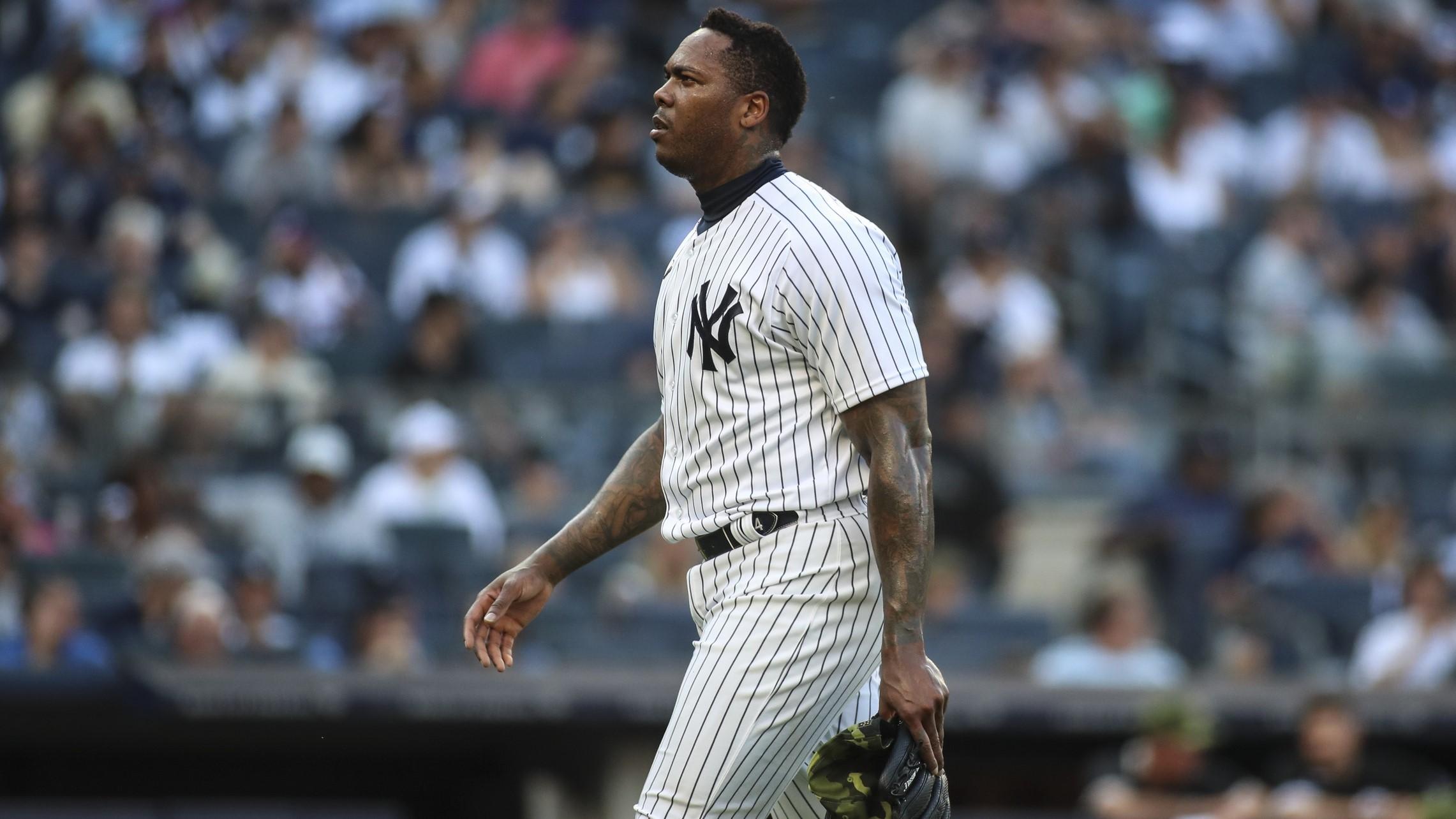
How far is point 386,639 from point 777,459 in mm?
5138

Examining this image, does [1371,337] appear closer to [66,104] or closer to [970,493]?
[970,493]

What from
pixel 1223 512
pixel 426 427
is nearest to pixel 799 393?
pixel 426 427

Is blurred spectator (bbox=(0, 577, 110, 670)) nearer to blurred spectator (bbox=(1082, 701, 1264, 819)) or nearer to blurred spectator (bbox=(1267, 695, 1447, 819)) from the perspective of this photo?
blurred spectator (bbox=(1082, 701, 1264, 819))

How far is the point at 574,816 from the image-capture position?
Result: 8453 millimetres

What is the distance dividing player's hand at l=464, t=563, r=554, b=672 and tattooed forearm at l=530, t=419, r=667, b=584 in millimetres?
58

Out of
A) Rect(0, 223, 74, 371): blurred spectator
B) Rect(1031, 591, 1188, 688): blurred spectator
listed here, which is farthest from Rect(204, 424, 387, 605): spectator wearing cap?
Rect(1031, 591, 1188, 688): blurred spectator

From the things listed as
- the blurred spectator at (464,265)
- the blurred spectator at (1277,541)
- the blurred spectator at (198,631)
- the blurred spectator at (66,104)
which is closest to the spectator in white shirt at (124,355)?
the blurred spectator at (464,265)

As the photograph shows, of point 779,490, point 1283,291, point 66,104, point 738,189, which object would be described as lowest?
point 779,490

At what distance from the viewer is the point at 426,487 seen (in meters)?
9.12

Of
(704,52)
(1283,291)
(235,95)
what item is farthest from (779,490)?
(235,95)

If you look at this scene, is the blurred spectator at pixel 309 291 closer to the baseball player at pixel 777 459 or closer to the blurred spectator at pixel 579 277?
the blurred spectator at pixel 579 277

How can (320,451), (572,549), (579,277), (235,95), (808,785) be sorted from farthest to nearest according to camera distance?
1. (235,95)
2. (579,277)
3. (320,451)
4. (572,549)
5. (808,785)

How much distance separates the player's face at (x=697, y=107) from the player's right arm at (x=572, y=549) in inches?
23.5

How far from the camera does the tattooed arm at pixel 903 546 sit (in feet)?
11.1
